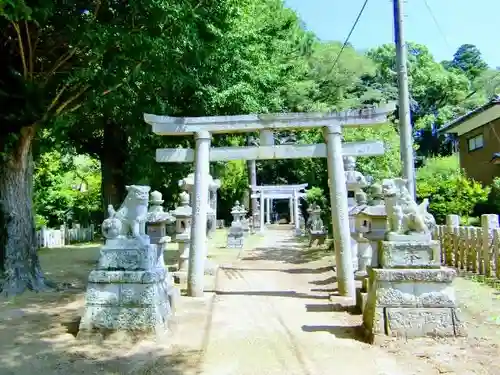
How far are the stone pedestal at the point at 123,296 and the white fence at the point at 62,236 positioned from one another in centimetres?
1582

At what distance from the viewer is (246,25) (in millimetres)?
17391

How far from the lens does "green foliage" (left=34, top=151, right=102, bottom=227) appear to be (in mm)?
23438

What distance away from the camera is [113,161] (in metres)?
20.9

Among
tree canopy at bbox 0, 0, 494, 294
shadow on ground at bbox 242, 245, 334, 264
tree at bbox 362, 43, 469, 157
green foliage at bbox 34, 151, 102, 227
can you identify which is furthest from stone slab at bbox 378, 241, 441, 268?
tree at bbox 362, 43, 469, 157

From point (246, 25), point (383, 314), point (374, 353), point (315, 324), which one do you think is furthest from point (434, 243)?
point (246, 25)

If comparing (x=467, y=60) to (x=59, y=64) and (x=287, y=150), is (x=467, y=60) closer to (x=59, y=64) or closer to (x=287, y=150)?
(x=287, y=150)

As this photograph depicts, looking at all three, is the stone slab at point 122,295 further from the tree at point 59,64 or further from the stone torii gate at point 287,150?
the tree at point 59,64

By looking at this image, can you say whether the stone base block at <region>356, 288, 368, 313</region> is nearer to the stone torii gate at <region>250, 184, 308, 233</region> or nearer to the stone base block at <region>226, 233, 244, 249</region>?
the stone base block at <region>226, 233, 244, 249</region>

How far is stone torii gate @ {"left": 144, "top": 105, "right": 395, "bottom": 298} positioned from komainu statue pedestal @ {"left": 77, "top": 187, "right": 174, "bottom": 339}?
103 inches

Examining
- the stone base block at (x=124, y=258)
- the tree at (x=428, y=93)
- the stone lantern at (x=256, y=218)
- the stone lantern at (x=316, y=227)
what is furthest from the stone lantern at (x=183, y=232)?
the tree at (x=428, y=93)

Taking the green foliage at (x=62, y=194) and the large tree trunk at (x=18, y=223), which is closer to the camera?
the large tree trunk at (x=18, y=223)

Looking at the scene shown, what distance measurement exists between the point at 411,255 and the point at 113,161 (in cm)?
1710

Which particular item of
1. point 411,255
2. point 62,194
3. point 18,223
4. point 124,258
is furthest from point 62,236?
point 411,255

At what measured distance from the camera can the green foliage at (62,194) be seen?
2344 cm
